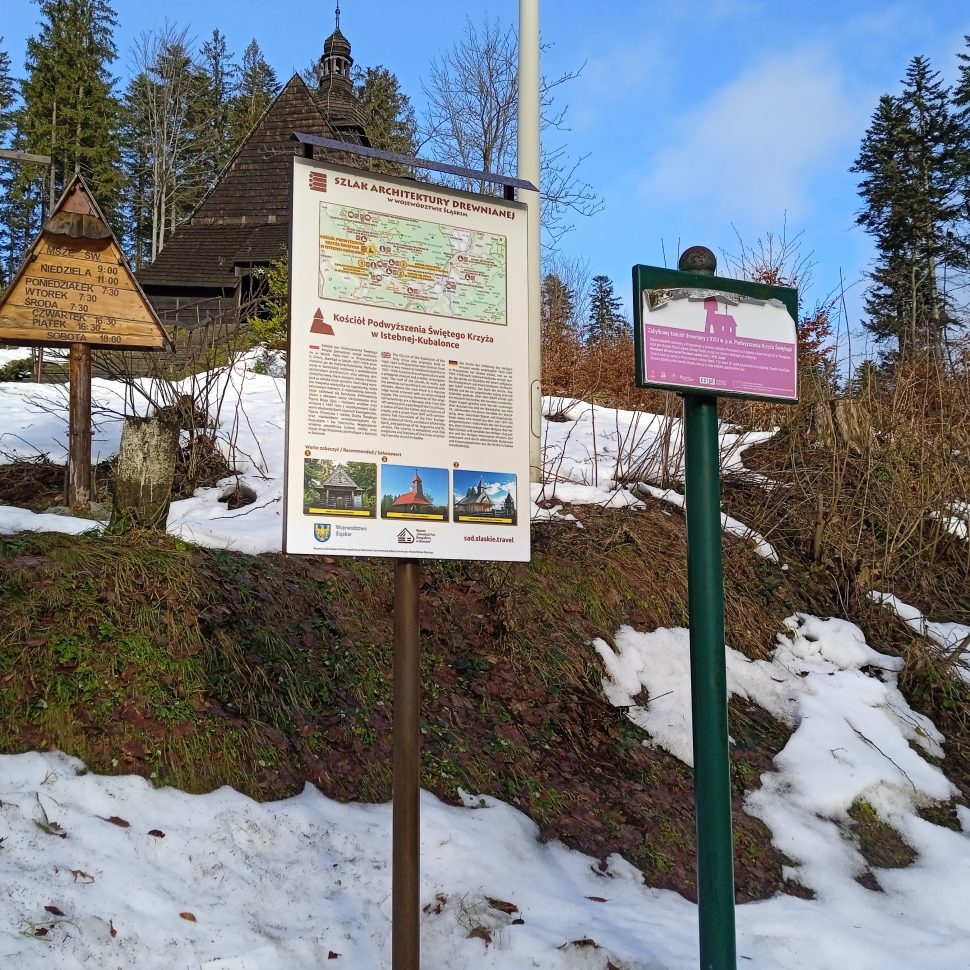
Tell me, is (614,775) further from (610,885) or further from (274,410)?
(274,410)

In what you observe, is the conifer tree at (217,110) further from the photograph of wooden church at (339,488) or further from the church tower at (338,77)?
the photograph of wooden church at (339,488)

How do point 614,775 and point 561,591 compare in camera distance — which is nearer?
point 614,775

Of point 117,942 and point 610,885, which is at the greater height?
point 117,942

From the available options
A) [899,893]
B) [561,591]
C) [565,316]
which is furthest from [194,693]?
[565,316]

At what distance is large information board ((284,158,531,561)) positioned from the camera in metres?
2.74

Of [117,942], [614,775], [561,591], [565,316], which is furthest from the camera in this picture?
[565,316]

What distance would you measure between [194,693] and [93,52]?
4584 centimetres

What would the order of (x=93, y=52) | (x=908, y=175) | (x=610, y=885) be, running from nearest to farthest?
(x=610, y=885), (x=908, y=175), (x=93, y=52)

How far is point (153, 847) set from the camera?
3.41m

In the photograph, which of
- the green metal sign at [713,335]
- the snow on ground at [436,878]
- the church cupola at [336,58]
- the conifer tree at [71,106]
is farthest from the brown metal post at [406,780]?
the conifer tree at [71,106]

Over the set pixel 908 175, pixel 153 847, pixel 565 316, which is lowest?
pixel 153 847

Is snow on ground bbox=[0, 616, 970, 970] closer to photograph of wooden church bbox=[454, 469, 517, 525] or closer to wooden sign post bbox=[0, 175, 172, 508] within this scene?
photograph of wooden church bbox=[454, 469, 517, 525]

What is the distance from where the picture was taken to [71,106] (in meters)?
40.0

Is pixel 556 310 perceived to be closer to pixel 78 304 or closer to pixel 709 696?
pixel 78 304
